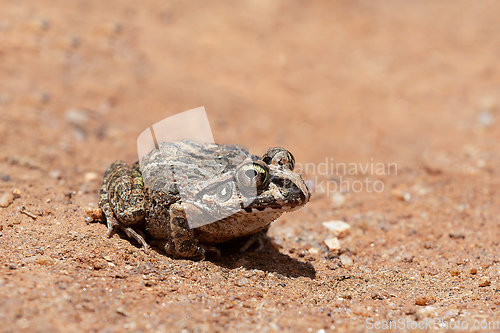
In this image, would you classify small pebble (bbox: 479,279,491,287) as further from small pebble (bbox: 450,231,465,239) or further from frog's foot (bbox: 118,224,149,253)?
frog's foot (bbox: 118,224,149,253)

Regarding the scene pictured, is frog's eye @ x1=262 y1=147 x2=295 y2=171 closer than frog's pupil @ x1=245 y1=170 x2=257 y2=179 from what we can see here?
No

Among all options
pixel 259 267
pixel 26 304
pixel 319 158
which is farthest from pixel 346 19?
pixel 26 304

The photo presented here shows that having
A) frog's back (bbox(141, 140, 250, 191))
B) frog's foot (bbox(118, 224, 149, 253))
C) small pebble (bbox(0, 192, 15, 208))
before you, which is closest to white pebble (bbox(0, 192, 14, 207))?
small pebble (bbox(0, 192, 15, 208))

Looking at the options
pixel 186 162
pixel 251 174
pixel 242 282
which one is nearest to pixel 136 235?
pixel 186 162

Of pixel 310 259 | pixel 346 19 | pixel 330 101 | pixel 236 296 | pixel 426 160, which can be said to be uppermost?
pixel 346 19

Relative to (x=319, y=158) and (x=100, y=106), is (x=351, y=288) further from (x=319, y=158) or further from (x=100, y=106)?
(x=100, y=106)

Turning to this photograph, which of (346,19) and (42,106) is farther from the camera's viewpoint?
(346,19)
